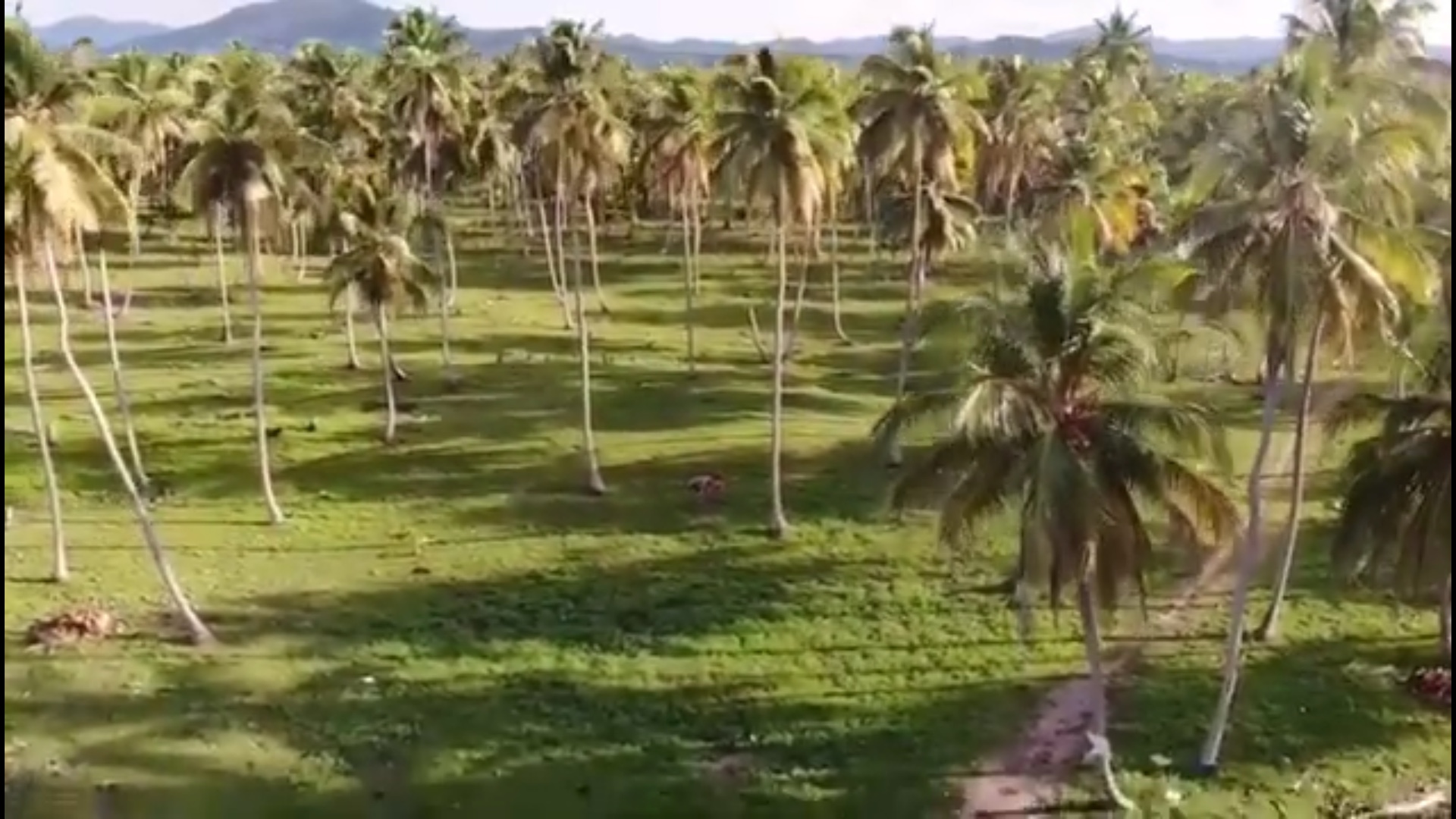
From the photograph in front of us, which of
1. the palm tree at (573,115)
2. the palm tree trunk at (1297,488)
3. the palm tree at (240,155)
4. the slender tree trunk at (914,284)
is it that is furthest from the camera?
the palm tree at (573,115)

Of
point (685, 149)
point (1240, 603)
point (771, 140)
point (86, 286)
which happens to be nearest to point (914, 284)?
point (771, 140)

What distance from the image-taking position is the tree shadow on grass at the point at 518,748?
948 inches

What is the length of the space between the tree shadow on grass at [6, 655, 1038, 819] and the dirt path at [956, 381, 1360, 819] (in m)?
0.50

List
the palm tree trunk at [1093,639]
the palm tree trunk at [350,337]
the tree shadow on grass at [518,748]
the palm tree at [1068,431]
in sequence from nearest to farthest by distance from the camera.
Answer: the palm tree at [1068,431] < the palm tree trunk at [1093,639] < the tree shadow on grass at [518,748] < the palm tree trunk at [350,337]

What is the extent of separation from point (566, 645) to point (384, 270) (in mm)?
15231

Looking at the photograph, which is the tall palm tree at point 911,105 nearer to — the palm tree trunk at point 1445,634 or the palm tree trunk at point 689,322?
the palm tree trunk at point 1445,634

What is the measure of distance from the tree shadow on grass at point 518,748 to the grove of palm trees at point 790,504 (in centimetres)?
9

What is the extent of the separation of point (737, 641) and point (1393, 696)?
11.8 metres

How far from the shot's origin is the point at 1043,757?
83.8ft

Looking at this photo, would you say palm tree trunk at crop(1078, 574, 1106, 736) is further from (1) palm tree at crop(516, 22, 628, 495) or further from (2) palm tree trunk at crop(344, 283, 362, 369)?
(2) palm tree trunk at crop(344, 283, 362, 369)

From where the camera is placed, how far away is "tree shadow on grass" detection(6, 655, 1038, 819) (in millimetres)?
24078

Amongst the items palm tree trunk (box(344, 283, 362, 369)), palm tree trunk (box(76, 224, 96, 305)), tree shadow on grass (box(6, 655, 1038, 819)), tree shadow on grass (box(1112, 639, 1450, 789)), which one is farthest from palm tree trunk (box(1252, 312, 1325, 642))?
palm tree trunk (box(76, 224, 96, 305))

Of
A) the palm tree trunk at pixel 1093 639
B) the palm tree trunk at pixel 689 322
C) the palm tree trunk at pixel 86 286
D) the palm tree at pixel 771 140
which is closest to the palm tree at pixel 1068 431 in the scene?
the palm tree trunk at pixel 1093 639

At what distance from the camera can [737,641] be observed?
98.7ft
